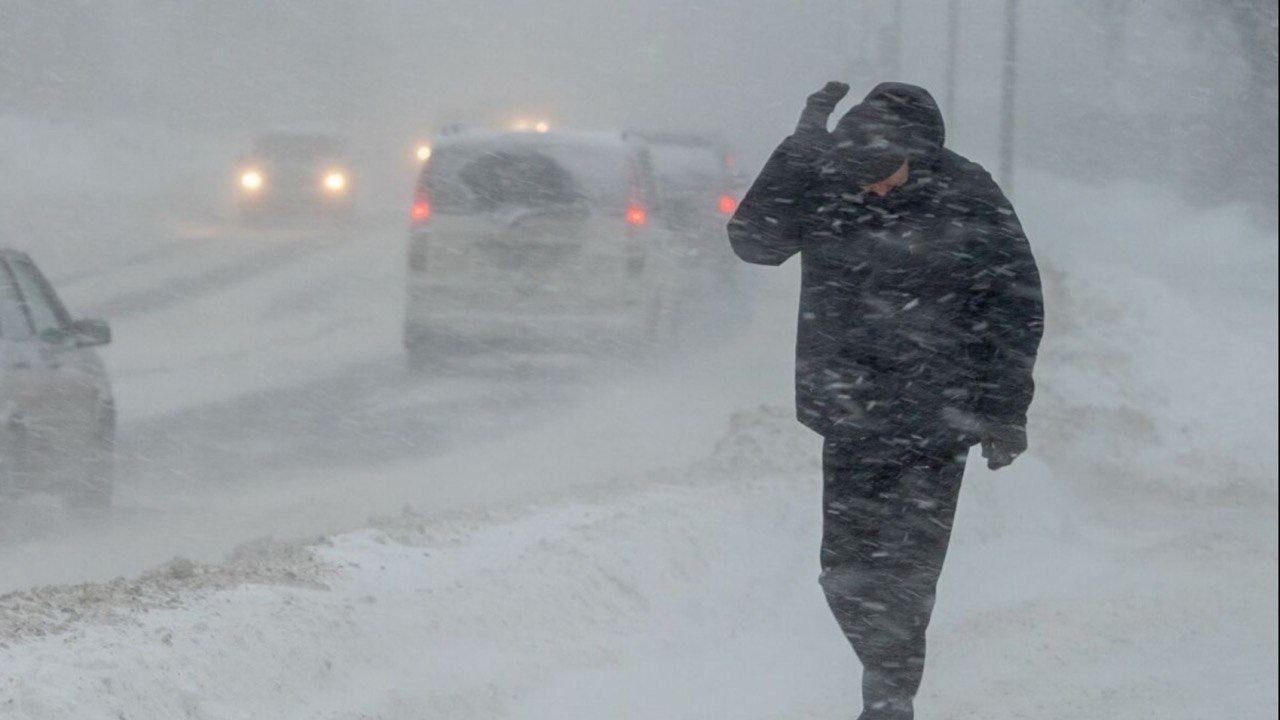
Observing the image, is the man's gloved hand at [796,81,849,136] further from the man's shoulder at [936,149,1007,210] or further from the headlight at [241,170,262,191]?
the headlight at [241,170,262,191]

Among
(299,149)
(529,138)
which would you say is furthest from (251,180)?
(529,138)

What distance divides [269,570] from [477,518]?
1.63 meters

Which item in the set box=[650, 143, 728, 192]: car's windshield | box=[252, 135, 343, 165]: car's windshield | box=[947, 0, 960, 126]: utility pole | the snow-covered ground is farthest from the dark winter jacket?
box=[252, 135, 343, 165]: car's windshield

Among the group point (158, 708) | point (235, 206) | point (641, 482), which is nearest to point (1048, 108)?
point (235, 206)

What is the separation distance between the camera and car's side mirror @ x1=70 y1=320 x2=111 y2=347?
8.12 metres

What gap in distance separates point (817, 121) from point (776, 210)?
0.87 feet

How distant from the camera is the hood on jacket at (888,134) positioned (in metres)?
4.88

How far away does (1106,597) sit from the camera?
8398mm

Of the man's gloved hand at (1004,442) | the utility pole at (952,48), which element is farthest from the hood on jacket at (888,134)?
the utility pole at (952,48)

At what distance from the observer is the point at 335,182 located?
1094 inches

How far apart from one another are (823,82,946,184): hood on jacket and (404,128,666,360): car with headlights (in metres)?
6.34

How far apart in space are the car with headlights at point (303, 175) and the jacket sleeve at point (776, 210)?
21.4 metres

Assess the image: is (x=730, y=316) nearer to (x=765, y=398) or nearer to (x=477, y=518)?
(x=765, y=398)

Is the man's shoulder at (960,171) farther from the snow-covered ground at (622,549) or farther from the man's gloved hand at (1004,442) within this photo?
the snow-covered ground at (622,549)
